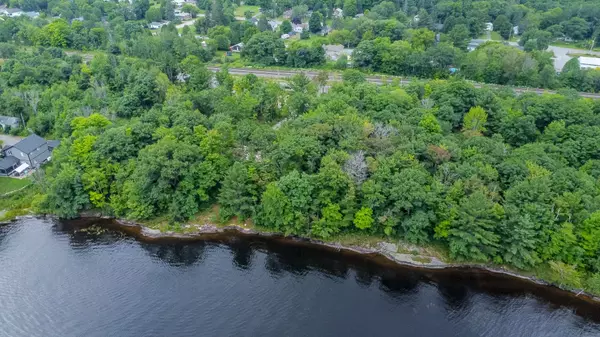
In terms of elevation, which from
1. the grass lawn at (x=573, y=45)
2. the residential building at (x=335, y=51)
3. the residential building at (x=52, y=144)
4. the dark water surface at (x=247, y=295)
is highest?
the residential building at (x=335, y=51)

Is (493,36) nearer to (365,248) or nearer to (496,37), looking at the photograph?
(496,37)

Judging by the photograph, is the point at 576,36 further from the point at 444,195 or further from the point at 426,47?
the point at 444,195

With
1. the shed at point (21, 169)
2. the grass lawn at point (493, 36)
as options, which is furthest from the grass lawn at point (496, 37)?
the shed at point (21, 169)

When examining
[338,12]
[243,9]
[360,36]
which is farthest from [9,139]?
[338,12]

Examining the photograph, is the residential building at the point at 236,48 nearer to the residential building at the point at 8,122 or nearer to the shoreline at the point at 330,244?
the residential building at the point at 8,122

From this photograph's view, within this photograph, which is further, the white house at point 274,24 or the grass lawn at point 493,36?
the white house at point 274,24

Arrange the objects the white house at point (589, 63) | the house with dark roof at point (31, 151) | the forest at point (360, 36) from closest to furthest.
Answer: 1. the house with dark roof at point (31, 151)
2. the forest at point (360, 36)
3. the white house at point (589, 63)
